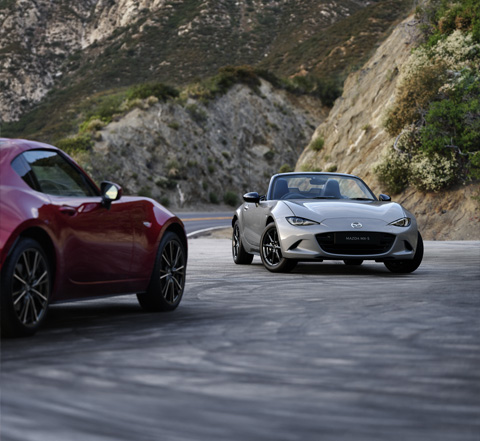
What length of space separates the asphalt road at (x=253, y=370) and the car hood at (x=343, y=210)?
116 inches

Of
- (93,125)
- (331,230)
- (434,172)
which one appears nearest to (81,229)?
(331,230)

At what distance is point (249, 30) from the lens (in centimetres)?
9481

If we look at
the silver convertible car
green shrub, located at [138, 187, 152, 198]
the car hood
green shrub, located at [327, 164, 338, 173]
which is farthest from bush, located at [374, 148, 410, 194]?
green shrub, located at [138, 187, 152, 198]

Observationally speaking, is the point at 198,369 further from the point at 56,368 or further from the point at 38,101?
the point at 38,101

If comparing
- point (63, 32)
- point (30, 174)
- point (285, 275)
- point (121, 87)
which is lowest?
point (285, 275)

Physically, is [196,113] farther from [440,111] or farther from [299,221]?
[299,221]

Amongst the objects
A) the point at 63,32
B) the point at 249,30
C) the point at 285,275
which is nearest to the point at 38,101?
the point at 63,32

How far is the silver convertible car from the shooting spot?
12.2 meters

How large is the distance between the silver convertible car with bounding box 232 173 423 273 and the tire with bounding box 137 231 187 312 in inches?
150

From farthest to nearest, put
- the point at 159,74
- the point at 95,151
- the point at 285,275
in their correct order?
the point at 159,74, the point at 95,151, the point at 285,275

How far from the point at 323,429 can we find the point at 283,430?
18 cm

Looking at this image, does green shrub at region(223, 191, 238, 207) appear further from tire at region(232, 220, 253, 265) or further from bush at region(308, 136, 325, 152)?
tire at region(232, 220, 253, 265)

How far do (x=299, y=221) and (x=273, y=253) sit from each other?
2.44 feet

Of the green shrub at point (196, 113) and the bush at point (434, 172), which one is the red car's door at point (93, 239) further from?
the green shrub at point (196, 113)
